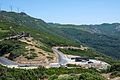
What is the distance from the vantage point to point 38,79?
79188 millimetres

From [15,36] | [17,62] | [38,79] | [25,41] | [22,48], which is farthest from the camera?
[15,36]

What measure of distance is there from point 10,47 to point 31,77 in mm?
83999

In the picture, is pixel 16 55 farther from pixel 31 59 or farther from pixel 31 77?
pixel 31 77

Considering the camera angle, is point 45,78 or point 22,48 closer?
point 45,78

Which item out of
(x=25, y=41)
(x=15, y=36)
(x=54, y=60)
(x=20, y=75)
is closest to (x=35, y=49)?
(x=54, y=60)

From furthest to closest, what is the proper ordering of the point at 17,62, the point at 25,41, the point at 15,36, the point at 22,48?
the point at 15,36 < the point at 25,41 < the point at 22,48 < the point at 17,62

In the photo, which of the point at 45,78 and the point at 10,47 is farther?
the point at 10,47

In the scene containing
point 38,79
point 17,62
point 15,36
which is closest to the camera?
point 38,79

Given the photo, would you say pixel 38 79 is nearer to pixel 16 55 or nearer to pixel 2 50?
pixel 16 55

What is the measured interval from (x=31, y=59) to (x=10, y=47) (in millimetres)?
25587

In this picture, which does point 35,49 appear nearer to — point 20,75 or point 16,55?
point 16,55

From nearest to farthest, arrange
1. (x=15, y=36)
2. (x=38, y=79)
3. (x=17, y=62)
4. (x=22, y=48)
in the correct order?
1. (x=38, y=79)
2. (x=17, y=62)
3. (x=22, y=48)
4. (x=15, y=36)

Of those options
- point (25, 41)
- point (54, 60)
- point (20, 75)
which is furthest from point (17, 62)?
point (20, 75)

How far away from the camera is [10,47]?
162 metres
